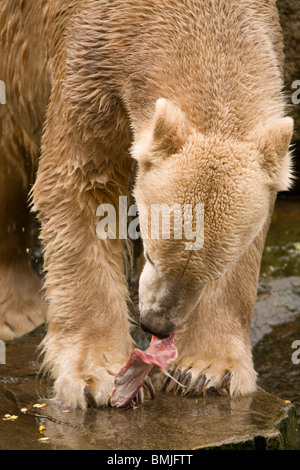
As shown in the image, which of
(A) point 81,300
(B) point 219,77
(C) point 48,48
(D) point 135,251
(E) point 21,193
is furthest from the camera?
(D) point 135,251

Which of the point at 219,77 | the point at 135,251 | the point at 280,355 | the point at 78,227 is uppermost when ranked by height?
the point at 219,77

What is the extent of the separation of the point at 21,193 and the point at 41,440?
Answer: 3.01m

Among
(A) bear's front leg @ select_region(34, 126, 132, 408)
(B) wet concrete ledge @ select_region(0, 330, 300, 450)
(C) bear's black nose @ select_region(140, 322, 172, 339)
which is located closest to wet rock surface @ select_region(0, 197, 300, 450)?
(B) wet concrete ledge @ select_region(0, 330, 300, 450)

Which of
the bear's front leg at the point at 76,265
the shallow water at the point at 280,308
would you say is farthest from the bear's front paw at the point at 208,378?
the shallow water at the point at 280,308

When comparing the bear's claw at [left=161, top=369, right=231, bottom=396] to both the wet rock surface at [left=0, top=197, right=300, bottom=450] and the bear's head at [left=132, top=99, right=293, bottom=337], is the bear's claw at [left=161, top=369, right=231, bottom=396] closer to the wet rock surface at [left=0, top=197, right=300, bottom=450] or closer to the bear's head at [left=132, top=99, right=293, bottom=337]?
the wet rock surface at [left=0, top=197, right=300, bottom=450]

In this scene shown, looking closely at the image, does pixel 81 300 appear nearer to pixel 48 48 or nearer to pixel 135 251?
pixel 48 48

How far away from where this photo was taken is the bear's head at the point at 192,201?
4145 mm

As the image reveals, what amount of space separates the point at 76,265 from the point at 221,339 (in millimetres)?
1024

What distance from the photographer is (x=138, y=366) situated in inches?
182

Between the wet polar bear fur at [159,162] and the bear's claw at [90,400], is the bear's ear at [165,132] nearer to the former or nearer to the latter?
the wet polar bear fur at [159,162]

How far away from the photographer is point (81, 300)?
205 inches

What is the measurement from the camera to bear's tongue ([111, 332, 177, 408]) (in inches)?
178

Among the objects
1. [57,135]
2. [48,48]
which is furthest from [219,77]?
[48,48]

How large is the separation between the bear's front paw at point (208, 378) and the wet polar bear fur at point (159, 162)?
1 centimetres
